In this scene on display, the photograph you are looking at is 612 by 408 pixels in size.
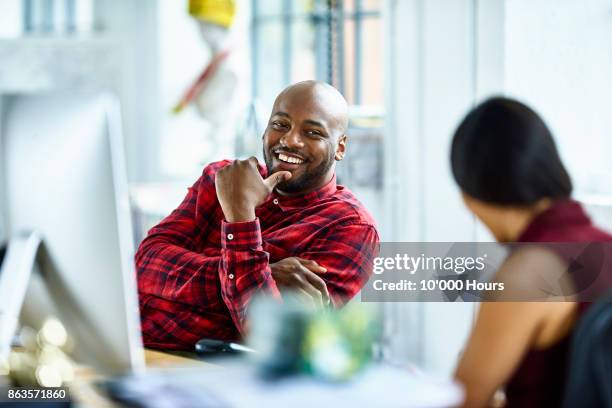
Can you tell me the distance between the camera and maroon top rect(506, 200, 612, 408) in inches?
38.6

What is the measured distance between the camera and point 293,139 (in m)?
1.67

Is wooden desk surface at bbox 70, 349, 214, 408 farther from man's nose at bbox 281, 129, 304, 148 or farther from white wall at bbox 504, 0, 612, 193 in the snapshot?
white wall at bbox 504, 0, 612, 193

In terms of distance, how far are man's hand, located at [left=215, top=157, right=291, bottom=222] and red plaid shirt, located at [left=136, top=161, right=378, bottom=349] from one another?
3cm

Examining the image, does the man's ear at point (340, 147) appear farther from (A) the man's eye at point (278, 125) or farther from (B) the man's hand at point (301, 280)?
(B) the man's hand at point (301, 280)

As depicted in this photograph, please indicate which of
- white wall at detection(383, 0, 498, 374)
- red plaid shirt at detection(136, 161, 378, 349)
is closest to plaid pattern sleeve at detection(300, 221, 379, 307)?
red plaid shirt at detection(136, 161, 378, 349)

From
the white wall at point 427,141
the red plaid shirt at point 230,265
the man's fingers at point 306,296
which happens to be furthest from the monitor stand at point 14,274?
the white wall at point 427,141

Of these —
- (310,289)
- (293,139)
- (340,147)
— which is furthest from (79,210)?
(340,147)

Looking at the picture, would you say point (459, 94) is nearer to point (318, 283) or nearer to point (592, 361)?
point (318, 283)

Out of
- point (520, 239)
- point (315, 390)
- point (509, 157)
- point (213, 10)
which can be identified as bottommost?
point (315, 390)

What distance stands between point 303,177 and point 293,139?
0.08 m

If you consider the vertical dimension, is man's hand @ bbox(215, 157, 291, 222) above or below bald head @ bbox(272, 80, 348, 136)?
below

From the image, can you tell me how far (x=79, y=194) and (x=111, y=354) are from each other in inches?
8.1

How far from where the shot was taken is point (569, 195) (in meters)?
1.03

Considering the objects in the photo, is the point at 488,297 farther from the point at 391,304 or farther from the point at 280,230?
the point at 391,304
